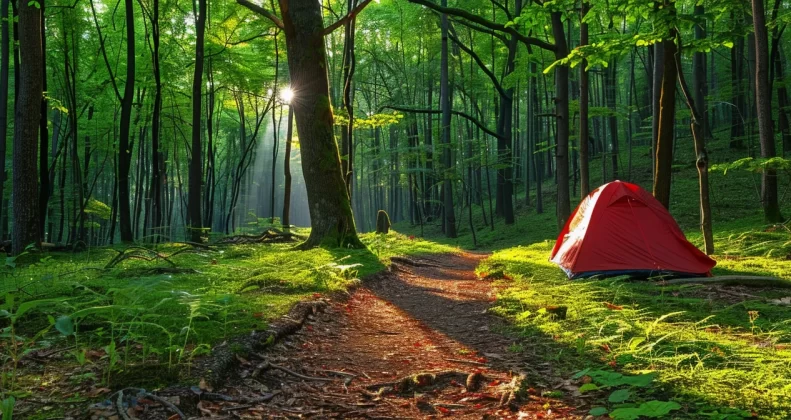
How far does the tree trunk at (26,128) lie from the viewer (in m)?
7.72

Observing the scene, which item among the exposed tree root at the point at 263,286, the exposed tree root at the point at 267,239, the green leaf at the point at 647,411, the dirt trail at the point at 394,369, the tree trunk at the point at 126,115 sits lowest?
the dirt trail at the point at 394,369

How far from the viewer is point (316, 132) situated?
886 cm

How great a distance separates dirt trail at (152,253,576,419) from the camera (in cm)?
262

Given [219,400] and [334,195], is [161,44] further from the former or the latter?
[219,400]

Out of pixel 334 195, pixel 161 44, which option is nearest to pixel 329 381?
pixel 334 195

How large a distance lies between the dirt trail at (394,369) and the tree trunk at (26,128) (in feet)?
20.1

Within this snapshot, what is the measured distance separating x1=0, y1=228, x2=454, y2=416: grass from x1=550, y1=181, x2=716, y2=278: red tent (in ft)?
11.1

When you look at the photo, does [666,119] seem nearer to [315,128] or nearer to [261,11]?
[315,128]

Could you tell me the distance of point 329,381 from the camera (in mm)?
3109

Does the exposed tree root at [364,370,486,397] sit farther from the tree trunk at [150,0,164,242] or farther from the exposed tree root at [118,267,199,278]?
the tree trunk at [150,0,164,242]

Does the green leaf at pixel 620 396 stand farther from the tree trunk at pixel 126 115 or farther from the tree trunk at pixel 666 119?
the tree trunk at pixel 126 115

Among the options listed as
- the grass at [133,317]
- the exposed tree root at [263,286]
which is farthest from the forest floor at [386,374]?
the exposed tree root at [263,286]

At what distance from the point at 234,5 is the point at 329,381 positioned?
17.7 m

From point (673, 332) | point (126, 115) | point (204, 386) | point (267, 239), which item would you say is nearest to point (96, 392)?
point (204, 386)
